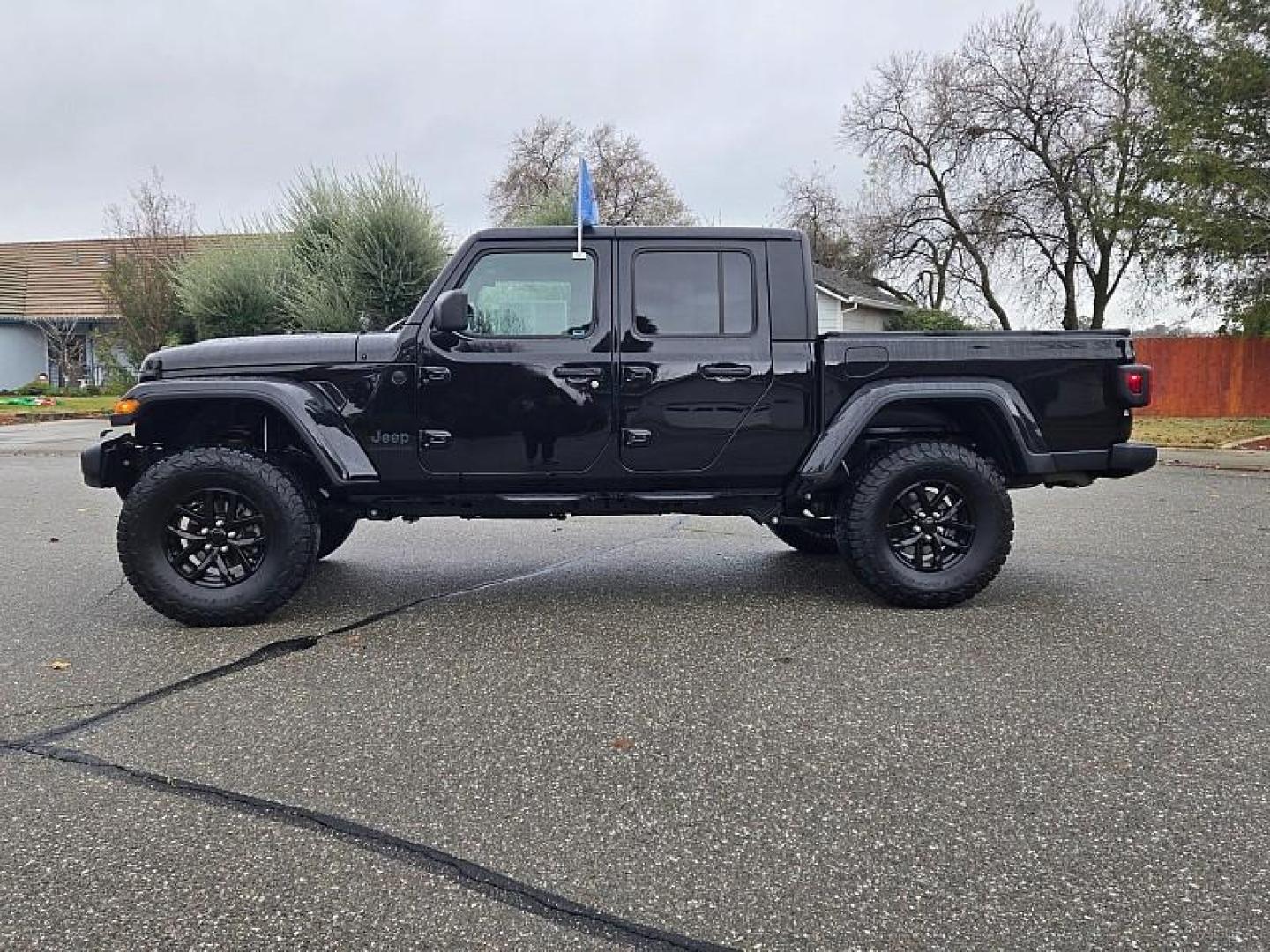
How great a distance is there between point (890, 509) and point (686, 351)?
4.27 feet

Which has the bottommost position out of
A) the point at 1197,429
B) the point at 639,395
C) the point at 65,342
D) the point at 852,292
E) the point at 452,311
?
the point at 1197,429

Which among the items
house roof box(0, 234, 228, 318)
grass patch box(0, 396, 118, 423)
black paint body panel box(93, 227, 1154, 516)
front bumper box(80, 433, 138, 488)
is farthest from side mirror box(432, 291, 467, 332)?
house roof box(0, 234, 228, 318)

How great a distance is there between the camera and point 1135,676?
3.84m

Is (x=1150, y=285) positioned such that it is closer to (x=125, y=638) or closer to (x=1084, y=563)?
(x=1084, y=563)

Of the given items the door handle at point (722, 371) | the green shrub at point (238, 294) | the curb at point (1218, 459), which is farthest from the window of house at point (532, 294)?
the green shrub at point (238, 294)

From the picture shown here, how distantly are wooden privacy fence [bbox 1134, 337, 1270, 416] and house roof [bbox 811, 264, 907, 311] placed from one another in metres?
7.39

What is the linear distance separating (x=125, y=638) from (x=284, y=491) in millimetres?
980

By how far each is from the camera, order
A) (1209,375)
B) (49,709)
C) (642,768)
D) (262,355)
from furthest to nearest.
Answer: (1209,375)
(262,355)
(49,709)
(642,768)

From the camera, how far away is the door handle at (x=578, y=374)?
4758mm

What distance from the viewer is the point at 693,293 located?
495 cm

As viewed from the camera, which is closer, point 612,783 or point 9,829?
point 9,829

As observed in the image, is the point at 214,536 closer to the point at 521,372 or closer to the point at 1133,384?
the point at 521,372

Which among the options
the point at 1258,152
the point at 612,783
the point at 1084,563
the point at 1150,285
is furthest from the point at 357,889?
the point at 1150,285

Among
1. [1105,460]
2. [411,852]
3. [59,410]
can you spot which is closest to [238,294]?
[59,410]
